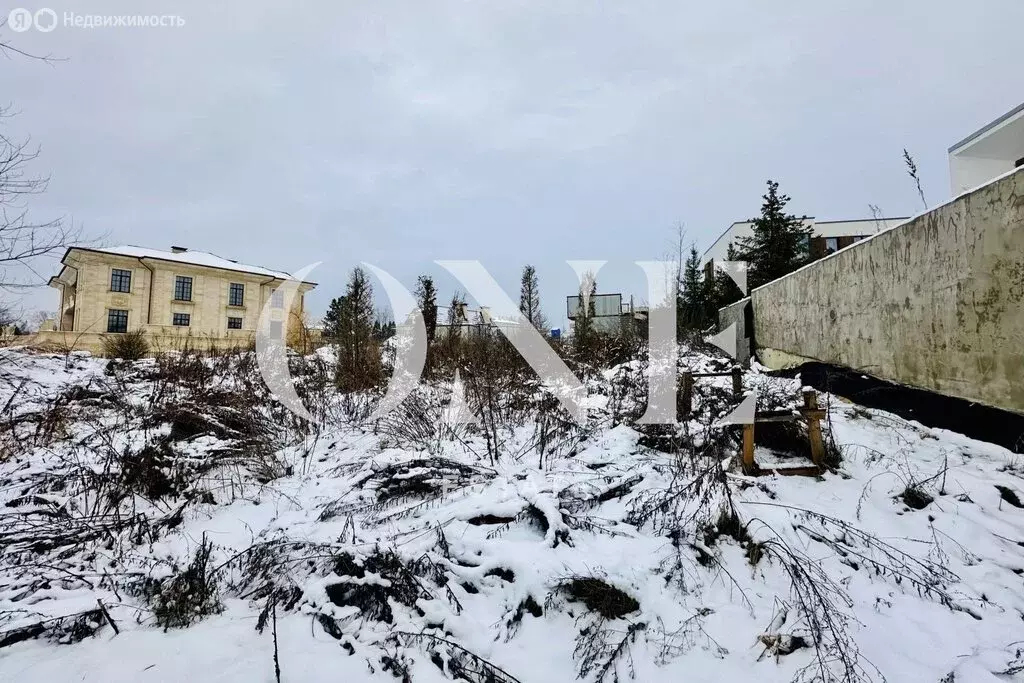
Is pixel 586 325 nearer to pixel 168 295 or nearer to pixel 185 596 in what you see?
pixel 185 596

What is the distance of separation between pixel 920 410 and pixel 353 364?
26.4ft

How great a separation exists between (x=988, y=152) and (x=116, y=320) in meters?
36.0

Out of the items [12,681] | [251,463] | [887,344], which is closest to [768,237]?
[887,344]

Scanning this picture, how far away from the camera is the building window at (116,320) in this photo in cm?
2306

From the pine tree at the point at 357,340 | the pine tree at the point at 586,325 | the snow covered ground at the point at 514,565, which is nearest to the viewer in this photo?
the snow covered ground at the point at 514,565

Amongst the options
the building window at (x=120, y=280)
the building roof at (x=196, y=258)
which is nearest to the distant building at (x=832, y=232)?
the building roof at (x=196, y=258)

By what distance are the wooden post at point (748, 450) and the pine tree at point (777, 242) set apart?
40.3 feet

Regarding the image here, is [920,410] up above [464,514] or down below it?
above

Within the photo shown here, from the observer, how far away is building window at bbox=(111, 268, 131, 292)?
76.1ft

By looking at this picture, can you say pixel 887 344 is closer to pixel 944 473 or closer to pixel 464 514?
pixel 944 473

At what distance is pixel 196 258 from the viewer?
26.5 meters

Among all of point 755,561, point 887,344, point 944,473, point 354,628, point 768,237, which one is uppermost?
point 768,237

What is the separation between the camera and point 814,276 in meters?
7.25

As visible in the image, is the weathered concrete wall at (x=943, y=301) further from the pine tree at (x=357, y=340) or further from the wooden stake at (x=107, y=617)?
the pine tree at (x=357, y=340)
